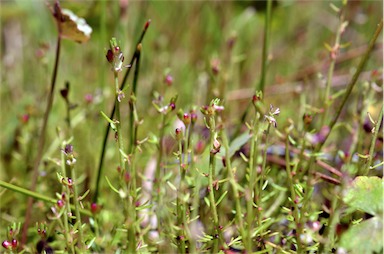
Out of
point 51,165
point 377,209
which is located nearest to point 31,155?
point 51,165

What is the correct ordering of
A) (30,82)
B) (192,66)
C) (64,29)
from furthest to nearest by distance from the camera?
1. (192,66)
2. (30,82)
3. (64,29)

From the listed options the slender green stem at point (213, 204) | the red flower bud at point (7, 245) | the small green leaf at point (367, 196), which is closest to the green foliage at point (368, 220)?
the small green leaf at point (367, 196)

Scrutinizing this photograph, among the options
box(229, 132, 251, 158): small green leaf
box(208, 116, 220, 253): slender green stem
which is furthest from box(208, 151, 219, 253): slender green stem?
box(229, 132, 251, 158): small green leaf

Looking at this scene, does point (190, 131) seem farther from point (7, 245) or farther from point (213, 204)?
point (7, 245)

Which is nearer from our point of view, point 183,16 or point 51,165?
point 51,165

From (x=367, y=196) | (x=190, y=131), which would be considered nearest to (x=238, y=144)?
(x=190, y=131)

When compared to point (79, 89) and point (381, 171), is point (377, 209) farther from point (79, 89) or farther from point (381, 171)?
point (79, 89)

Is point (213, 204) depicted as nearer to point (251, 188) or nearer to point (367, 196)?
point (251, 188)

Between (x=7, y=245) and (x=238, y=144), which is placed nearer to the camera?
(x=7, y=245)

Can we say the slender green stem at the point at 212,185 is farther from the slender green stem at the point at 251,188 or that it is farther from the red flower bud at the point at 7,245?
the red flower bud at the point at 7,245
